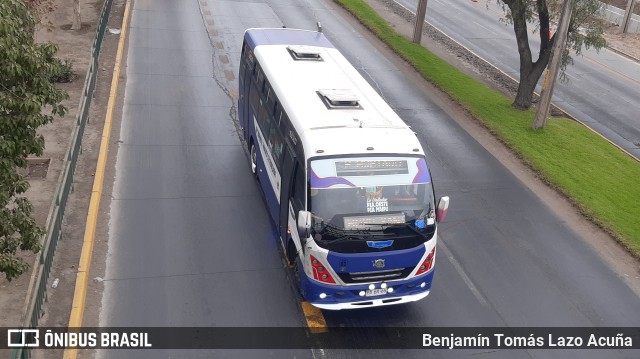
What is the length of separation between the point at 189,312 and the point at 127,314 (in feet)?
3.56

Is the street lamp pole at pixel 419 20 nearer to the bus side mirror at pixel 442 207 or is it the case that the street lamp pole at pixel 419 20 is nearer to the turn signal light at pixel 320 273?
the bus side mirror at pixel 442 207

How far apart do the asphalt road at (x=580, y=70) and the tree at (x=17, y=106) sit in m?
19.1

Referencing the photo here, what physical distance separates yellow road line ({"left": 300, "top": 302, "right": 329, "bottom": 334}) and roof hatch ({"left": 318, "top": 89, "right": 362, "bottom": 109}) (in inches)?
154

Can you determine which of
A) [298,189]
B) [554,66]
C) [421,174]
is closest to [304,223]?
[298,189]

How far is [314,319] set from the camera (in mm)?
10969

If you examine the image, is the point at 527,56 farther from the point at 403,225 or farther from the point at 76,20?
the point at 76,20

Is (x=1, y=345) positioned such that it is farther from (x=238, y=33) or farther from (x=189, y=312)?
(x=238, y=33)

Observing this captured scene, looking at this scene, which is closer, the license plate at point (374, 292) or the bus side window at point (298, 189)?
the license plate at point (374, 292)

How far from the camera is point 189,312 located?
35.7 ft

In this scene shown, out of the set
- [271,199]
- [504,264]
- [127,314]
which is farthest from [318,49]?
[127,314]

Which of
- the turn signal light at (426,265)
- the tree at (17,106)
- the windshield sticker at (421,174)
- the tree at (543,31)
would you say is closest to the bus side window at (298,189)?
the windshield sticker at (421,174)

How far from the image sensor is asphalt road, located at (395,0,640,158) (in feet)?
76.7

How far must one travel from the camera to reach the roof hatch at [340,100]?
11.9m

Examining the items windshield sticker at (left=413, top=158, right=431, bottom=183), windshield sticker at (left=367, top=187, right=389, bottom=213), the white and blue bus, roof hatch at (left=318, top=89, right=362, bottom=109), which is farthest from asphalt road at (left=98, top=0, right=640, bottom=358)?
roof hatch at (left=318, top=89, right=362, bottom=109)
